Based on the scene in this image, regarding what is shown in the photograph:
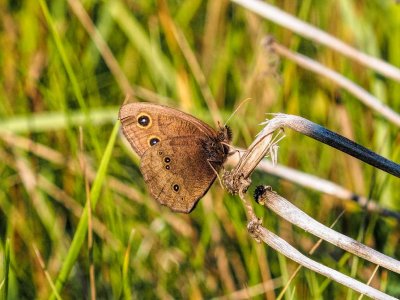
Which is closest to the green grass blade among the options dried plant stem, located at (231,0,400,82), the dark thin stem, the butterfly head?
the butterfly head

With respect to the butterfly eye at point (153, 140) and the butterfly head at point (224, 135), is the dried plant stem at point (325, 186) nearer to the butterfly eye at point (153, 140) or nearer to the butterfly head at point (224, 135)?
the butterfly head at point (224, 135)

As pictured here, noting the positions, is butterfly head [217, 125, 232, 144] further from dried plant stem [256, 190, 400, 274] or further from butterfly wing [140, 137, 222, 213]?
dried plant stem [256, 190, 400, 274]

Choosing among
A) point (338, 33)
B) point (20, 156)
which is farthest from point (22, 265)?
point (338, 33)

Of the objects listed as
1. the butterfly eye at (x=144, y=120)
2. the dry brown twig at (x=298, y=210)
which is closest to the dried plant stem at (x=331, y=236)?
the dry brown twig at (x=298, y=210)

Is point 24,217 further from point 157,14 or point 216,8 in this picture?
point 216,8

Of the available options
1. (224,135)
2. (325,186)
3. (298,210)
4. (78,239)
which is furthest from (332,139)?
(325,186)

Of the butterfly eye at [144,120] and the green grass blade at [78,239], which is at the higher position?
the butterfly eye at [144,120]
